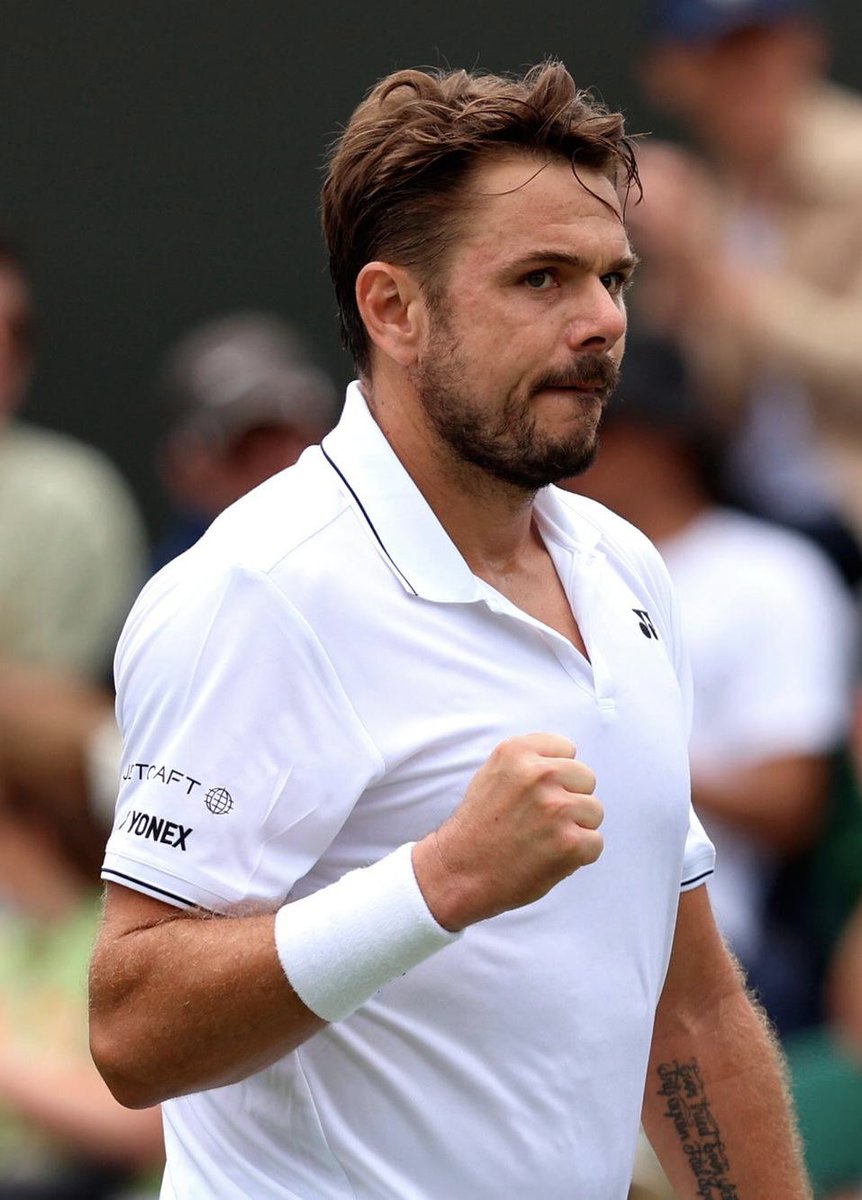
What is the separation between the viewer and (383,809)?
6.85 ft

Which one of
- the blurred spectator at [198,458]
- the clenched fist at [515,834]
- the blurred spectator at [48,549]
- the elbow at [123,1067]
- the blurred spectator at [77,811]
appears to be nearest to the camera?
the clenched fist at [515,834]

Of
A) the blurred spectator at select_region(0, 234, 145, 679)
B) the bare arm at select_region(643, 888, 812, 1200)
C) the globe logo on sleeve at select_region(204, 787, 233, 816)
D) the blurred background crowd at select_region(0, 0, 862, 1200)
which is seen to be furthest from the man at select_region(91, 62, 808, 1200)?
the blurred spectator at select_region(0, 234, 145, 679)

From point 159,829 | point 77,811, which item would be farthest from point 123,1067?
point 77,811

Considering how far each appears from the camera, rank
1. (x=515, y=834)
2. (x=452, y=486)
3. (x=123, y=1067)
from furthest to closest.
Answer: (x=452, y=486) → (x=123, y=1067) → (x=515, y=834)

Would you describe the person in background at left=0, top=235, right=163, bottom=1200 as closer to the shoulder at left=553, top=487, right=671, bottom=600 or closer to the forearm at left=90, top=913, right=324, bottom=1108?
the shoulder at left=553, top=487, right=671, bottom=600

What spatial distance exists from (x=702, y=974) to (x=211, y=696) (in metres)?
0.78

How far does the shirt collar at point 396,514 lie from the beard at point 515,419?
75 mm

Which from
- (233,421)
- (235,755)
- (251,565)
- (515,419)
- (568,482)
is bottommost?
(233,421)

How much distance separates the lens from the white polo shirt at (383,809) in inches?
79.5

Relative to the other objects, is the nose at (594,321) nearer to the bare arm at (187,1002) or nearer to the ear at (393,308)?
the ear at (393,308)

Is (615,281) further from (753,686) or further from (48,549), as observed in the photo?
(48,549)

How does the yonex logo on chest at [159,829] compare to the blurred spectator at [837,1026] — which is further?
the blurred spectator at [837,1026]

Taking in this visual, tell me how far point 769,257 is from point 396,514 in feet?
9.09

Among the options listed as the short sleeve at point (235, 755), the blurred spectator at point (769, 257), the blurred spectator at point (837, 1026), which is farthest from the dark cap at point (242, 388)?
the short sleeve at point (235, 755)
